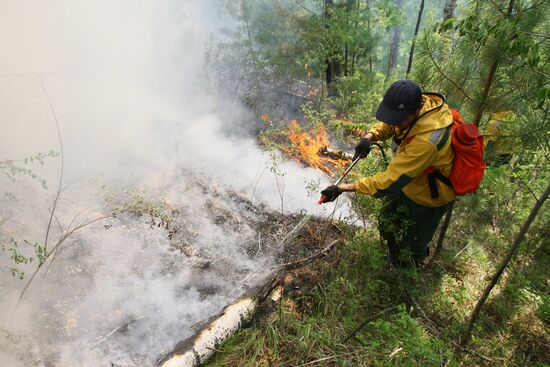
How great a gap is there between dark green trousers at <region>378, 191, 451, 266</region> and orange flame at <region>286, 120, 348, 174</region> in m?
2.37

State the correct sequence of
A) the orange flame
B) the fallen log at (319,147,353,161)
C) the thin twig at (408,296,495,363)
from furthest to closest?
the fallen log at (319,147,353,161)
the orange flame
the thin twig at (408,296,495,363)

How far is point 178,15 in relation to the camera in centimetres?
754

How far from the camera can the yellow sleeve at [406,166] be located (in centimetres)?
298

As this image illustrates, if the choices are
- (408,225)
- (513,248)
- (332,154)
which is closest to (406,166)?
(408,225)

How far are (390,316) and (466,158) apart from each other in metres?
1.62

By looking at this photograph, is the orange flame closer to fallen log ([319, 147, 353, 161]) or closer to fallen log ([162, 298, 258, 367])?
fallen log ([319, 147, 353, 161])

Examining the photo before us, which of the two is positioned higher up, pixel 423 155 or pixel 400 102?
pixel 400 102

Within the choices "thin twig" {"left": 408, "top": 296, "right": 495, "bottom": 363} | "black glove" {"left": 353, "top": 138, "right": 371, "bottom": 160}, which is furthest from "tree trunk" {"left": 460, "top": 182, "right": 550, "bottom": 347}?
"black glove" {"left": 353, "top": 138, "right": 371, "bottom": 160}

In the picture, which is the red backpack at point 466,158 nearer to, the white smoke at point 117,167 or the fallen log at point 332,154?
the white smoke at point 117,167

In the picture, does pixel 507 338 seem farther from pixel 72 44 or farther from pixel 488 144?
pixel 72 44

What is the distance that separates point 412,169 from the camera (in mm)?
3021

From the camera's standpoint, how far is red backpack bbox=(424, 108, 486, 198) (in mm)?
2949

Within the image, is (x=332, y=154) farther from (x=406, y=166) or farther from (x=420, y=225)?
(x=406, y=166)

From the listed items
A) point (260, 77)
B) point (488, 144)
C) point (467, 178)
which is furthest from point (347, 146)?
point (467, 178)
